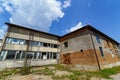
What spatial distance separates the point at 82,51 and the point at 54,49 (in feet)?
24.0

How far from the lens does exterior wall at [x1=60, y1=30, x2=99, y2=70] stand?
42.5 ft

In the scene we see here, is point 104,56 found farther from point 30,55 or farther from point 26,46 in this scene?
point 26,46

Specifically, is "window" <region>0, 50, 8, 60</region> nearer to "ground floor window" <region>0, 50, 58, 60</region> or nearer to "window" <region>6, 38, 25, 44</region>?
"ground floor window" <region>0, 50, 58, 60</region>

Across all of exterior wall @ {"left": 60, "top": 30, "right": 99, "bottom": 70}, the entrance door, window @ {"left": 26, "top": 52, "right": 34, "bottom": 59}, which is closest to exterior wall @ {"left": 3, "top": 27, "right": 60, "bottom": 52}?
window @ {"left": 26, "top": 52, "right": 34, "bottom": 59}

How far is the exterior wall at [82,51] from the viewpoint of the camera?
1296 cm

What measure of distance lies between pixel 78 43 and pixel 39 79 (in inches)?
396

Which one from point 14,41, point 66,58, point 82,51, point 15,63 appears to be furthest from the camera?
point 66,58

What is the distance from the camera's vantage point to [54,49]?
19375 millimetres

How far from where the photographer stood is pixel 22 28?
1525cm

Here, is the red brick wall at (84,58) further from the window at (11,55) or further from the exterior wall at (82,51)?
the window at (11,55)

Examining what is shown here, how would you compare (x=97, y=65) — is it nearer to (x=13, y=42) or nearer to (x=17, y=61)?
(x=17, y=61)

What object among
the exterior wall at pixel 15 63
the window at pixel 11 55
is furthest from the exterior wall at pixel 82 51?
the window at pixel 11 55

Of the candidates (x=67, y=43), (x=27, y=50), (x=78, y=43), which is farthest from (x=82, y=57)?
(x=27, y=50)

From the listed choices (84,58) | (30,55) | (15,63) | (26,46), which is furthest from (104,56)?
(15,63)
